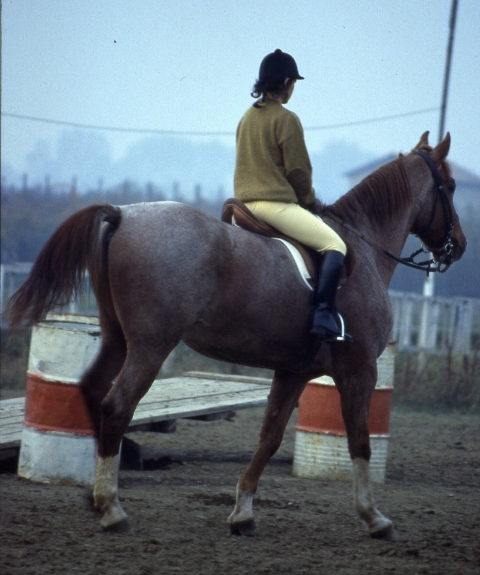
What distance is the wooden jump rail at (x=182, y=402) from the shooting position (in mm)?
6540

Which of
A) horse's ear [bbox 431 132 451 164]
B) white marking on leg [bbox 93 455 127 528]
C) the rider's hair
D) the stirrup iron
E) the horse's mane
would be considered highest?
the rider's hair

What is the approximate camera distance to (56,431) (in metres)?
5.83

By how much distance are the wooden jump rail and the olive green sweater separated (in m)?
2.51

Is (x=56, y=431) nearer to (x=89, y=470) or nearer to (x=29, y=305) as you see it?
(x=89, y=470)

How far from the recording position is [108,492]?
14.4 feet

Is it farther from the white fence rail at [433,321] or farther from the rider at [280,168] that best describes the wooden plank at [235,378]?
the white fence rail at [433,321]

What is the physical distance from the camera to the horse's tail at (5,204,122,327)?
14.5 feet

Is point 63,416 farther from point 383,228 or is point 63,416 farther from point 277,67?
point 277,67

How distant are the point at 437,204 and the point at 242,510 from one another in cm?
254

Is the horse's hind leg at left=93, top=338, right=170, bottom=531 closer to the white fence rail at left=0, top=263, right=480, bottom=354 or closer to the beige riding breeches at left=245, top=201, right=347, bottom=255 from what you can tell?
the beige riding breeches at left=245, top=201, right=347, bottom=255

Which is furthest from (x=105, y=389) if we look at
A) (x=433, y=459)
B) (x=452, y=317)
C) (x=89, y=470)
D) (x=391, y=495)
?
(x=452, y=317)

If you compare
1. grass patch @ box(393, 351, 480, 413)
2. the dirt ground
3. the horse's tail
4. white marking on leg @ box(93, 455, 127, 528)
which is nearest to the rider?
the horse's tail

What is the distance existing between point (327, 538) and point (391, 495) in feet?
5.70

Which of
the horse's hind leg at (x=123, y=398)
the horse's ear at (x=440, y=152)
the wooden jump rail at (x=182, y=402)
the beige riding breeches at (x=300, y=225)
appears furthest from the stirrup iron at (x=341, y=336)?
the wooden jump rail at (x=182, y=402)
